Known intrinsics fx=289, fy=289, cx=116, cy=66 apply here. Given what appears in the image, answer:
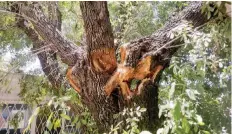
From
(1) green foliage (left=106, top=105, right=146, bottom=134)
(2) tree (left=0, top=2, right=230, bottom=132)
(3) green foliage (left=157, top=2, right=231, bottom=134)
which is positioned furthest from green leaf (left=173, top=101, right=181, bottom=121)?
(2) tree (left=0, top=2, right=230, bottom=132)

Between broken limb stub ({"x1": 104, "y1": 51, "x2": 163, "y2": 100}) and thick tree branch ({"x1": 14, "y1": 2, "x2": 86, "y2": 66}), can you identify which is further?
thick tree branch ({"x1": 14, "y1": 2, "x2": 86, "y2": 66})

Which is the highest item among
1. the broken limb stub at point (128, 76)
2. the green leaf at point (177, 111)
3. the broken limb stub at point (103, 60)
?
the broken limb stub at point (103, 60)

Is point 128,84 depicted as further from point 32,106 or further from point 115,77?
point 32,106

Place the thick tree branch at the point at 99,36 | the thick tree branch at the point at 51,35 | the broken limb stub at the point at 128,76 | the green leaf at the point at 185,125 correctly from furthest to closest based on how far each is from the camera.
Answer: the thick tree branch at the point at 51,35 < the broken limb stub at the point at 128,76 < the thick tree branch at the point at 99,36 < the green leaf at the point at 185,125

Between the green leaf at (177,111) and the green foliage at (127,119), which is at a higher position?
the green leaf at (177,111)

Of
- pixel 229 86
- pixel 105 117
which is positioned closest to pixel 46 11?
pixel 105 117

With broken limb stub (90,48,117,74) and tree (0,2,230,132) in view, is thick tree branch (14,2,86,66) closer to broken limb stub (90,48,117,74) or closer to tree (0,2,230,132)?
tree (0,2,230,132)

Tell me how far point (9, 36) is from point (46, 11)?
Answer: 32.5 inches

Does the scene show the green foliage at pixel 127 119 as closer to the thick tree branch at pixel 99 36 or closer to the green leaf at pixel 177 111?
the thick tree branch at pixel 99 36

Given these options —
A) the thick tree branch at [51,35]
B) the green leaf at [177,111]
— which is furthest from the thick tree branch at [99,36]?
the green leaf at [177,111]

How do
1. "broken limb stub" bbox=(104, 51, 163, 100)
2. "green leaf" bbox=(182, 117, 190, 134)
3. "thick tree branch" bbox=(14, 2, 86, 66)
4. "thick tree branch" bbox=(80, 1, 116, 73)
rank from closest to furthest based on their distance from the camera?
"green leaf" bbox=(182, 117, 190, 134) → "thick tree branch" bbox=(80, 1, 116, 73) → "broken limb stub" bbox=(104, 51, 163, 100) → "thick tree branch" bbox=(14, 2, 86, 66)

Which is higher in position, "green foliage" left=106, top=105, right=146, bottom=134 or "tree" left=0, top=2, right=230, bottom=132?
"tree" left=0, top=2, right=230, bottom=132

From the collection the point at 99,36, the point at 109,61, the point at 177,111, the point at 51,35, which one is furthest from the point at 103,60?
the point at 177,111

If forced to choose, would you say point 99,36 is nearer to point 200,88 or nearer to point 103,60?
point 103,60
